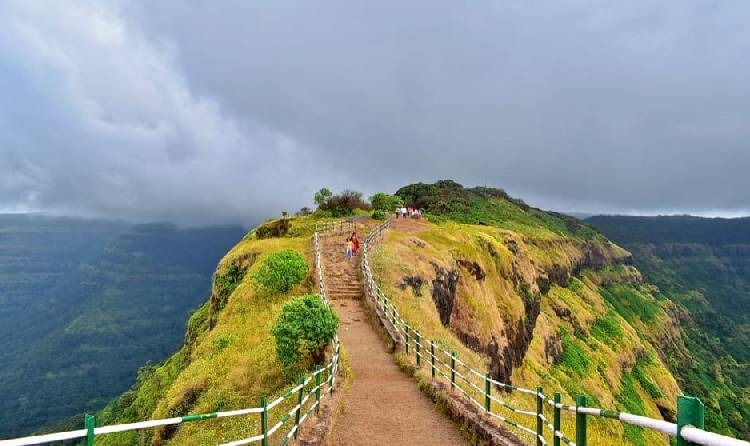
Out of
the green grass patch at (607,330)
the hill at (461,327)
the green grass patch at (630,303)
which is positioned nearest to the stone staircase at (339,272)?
the hill at (461,327)

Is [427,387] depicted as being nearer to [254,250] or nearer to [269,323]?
[269,323]

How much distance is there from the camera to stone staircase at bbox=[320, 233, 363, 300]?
29.5m

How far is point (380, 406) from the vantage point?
47.4 feet

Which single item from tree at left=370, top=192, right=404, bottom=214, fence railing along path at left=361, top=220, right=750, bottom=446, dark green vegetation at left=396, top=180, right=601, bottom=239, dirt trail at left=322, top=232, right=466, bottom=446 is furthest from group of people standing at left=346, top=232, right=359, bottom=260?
dark green vegetation at left=396, top=180, right=601, bottom=239

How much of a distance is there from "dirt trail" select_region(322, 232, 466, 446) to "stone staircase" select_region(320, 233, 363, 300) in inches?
185

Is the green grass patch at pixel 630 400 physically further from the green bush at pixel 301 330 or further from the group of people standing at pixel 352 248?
the green bush at pixel 301 330

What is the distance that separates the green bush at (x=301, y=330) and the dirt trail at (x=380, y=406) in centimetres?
197

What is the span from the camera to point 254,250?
126ft

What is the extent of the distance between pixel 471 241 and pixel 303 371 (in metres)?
34.8

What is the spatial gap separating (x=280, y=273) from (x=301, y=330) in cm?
1289

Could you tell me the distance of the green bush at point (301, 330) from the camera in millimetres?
16031

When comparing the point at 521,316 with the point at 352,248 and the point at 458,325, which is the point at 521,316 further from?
the point at 352,248

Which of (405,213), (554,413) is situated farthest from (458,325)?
(405,213)

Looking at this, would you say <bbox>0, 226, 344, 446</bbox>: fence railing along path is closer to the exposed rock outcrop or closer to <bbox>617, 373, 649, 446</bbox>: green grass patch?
the exposed rock outcrop
